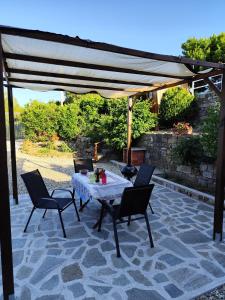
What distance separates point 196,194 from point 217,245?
2.04 meters

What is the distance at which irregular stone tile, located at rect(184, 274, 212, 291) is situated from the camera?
2.55 m

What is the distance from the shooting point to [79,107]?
1318 cm

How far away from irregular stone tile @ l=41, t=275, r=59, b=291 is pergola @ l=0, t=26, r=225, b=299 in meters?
0.35

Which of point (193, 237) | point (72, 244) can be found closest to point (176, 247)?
point (193, 237)

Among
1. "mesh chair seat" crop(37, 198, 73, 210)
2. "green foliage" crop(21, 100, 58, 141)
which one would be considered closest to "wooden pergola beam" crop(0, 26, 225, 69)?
"mesh chair seat" crop(37, 198, 73, 210)

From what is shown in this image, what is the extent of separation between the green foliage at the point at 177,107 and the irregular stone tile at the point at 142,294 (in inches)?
329

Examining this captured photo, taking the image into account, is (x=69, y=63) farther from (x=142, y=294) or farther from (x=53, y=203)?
(x=142, y=294)

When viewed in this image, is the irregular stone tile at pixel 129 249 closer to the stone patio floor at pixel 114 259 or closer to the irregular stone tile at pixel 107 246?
the stone patio floor at pixel 114 259

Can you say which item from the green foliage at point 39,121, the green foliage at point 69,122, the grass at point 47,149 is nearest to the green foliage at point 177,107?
the green foliage at point 69,122

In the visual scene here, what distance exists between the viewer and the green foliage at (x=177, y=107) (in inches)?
390

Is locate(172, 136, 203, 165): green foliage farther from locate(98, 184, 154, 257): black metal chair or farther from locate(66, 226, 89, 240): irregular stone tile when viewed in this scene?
locate(66, 226, 89, 240): irregular stone tile

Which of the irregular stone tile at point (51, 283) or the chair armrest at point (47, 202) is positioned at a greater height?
the chair armrest at point (47, 202)

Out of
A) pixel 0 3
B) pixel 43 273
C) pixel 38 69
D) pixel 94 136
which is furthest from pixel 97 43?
pixel 94 136

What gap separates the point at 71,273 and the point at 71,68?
3069 mm
